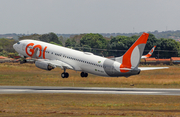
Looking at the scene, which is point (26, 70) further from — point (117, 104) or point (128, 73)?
point (117, 104)

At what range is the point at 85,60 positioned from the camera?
68938 millimetres

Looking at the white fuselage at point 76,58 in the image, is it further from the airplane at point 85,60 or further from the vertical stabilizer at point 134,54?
the vertical stabilizer at point 134,54

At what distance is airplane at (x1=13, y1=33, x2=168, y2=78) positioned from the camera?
6128 cm

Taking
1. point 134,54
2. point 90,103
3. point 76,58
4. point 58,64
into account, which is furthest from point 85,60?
point 90,103

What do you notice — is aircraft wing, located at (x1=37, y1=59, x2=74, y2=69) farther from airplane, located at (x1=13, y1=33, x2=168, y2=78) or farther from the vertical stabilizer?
the vertical stabilizer

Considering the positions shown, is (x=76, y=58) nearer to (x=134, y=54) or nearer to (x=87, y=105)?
(x=134, y=54)

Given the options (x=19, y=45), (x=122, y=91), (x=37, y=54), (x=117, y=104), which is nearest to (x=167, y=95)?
(x=122, y=91)

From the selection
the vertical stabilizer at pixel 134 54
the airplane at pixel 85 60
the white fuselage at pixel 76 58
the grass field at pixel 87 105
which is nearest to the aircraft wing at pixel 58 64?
the airplane at pixel 85 60

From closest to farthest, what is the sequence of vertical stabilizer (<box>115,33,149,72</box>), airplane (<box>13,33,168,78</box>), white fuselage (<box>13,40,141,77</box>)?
vertical stabilizer (<box>115,33,149,72</box>)
airplane (<box>13,33,168,78</box>)
white fuselage (<box>13,40,141,77</box>)

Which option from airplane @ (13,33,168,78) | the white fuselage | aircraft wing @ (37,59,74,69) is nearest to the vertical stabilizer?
airplane @ (13,33,168,78)

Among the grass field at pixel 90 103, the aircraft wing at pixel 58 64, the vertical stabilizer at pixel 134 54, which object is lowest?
the grass field at pixel 90 103

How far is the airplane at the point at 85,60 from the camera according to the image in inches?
2413

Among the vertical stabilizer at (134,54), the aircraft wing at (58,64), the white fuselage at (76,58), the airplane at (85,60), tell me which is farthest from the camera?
the aircraft wing at (58,64)

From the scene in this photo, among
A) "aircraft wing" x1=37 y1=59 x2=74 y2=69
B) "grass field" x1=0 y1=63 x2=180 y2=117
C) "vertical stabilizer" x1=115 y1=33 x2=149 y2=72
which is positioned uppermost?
"vertical stabilizer" x1=115 y1=33 x2=149 y2=72
